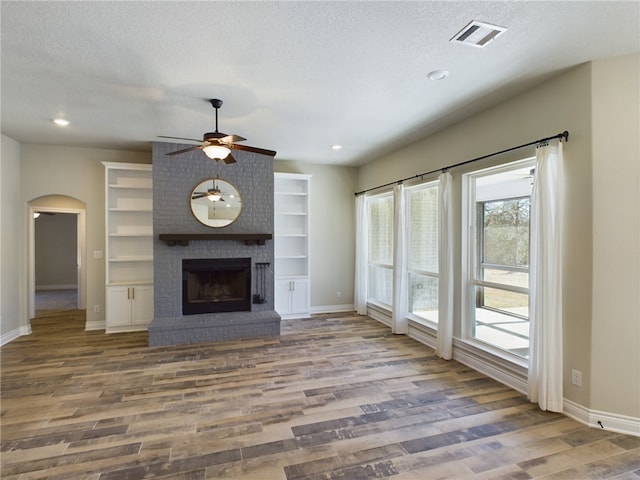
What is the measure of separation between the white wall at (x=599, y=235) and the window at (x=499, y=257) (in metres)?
0.54

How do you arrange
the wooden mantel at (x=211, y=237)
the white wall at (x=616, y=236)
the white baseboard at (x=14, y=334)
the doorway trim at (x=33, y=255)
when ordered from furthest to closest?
1. the doorway trim at (x=33, y=255)
2. the wooden mantel at (x=211, y=237)
3. the white baseboard at (x=14, y=334)
4. the white wall at (x=616, y=236)

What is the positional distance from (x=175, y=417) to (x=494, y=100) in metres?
4.32

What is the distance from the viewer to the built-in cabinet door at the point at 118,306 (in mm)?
5270

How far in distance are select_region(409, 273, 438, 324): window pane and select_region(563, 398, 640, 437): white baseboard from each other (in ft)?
6.78

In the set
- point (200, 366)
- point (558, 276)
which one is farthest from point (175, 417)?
point (558, 276)

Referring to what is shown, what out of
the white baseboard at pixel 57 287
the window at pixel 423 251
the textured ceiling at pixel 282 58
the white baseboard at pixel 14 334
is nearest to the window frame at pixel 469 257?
the window at pixel 423 251

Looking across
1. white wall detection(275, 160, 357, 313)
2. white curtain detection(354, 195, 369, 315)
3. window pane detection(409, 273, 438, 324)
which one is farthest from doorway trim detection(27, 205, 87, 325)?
window pane detection(409, 273, 438, 324)

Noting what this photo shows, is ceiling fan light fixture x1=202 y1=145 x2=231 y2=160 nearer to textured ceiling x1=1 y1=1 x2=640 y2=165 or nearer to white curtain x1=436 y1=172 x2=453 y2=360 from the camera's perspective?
textured ceiling x1=1 y1=1 x2=640 y2=165

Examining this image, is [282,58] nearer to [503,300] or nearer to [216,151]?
[216,151]

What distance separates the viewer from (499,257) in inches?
147

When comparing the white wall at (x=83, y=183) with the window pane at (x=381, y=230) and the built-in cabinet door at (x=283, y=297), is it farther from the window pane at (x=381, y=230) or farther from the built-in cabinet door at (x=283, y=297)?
the window pane at (x=381, y=230)

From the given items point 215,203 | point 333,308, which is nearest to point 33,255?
point 215,203

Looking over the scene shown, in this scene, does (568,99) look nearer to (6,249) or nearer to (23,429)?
(23,429)

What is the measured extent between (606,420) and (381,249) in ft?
13.3
